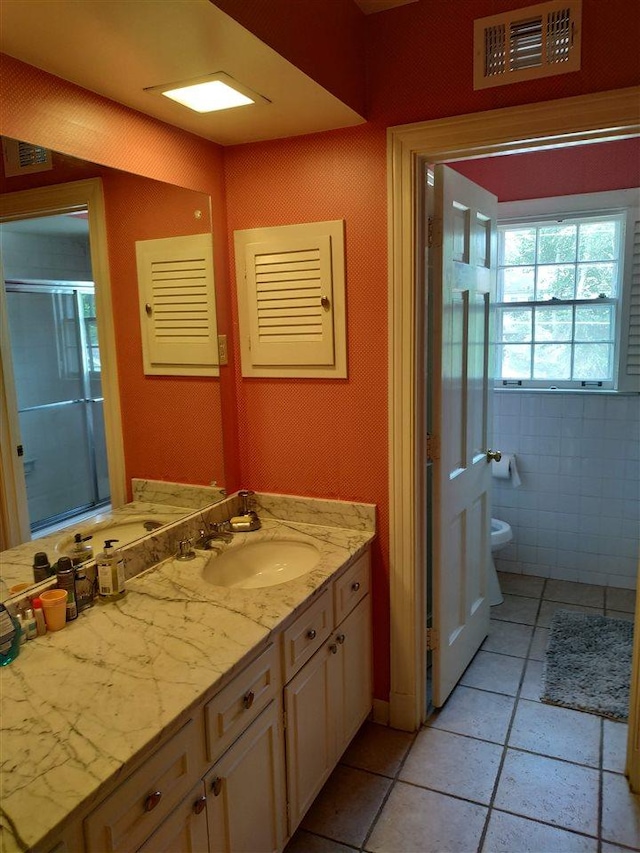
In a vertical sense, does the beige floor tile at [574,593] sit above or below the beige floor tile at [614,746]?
above

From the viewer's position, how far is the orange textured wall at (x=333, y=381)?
2.24m

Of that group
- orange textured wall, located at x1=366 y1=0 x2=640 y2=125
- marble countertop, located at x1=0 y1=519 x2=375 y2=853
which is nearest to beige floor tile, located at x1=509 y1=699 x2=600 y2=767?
marble countertop, located at x1=0 y1=519 x2=375 y2=853

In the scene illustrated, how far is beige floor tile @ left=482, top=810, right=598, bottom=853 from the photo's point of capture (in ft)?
6.30

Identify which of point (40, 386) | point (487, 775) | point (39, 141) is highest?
point (39, 141)

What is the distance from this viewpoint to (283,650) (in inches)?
69.3

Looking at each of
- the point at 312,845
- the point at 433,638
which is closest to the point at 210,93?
the point at 433,638

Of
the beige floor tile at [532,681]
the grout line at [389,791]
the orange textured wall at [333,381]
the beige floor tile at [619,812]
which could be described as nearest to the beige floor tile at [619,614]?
the beige floor tile at [532,681]

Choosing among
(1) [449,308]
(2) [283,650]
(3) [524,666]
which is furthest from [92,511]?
(3) [524,666]

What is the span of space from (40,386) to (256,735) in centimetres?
109

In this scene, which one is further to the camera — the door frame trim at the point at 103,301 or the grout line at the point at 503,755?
the grout line at the point at 503,755

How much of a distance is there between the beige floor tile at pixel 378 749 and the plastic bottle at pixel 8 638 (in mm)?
1388

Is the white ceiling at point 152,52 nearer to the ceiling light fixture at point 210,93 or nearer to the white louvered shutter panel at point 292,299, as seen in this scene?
the ceiling light fixture at point 210,93

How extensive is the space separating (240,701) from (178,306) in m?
1.38

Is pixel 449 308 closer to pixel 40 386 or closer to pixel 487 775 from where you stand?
pixel 40 386
